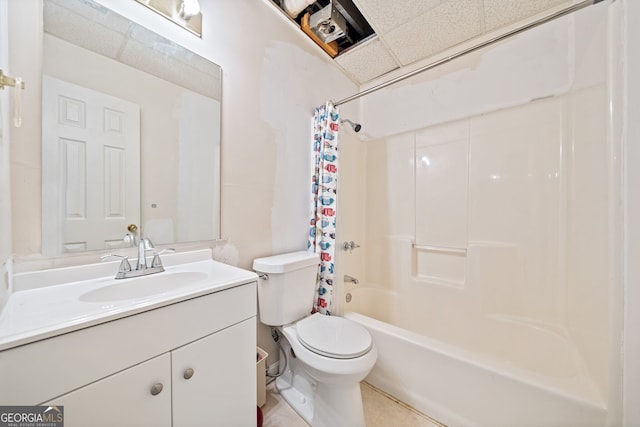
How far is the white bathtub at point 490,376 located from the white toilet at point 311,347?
1.09ft

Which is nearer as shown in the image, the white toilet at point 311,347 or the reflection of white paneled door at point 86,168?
the reflection of white paneled door at point 86,168

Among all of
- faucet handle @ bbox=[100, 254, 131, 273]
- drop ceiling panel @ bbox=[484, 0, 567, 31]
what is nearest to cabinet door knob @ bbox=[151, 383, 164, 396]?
faucet handle @ bbox=[100, 254, 131, 273]

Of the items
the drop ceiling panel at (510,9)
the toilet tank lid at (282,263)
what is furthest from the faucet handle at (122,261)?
the drop ceiling panel at (510,9)

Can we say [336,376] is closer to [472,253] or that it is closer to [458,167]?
[472,253]

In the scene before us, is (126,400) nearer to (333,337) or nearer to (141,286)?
(141,286)

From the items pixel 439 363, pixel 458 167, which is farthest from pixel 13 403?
pixel 458 167

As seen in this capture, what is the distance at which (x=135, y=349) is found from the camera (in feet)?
2.01

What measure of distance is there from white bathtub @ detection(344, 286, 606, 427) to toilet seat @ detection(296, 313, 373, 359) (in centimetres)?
26

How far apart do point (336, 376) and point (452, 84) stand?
2096mm

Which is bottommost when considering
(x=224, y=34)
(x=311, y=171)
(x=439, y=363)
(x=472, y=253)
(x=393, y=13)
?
(x=439, y=363)

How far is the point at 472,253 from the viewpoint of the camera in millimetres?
1633

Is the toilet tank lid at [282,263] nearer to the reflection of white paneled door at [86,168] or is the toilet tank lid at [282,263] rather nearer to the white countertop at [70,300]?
the white countertop at [70,300]

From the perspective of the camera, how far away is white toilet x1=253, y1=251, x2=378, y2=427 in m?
1.01

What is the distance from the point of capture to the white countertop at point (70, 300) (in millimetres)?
496
